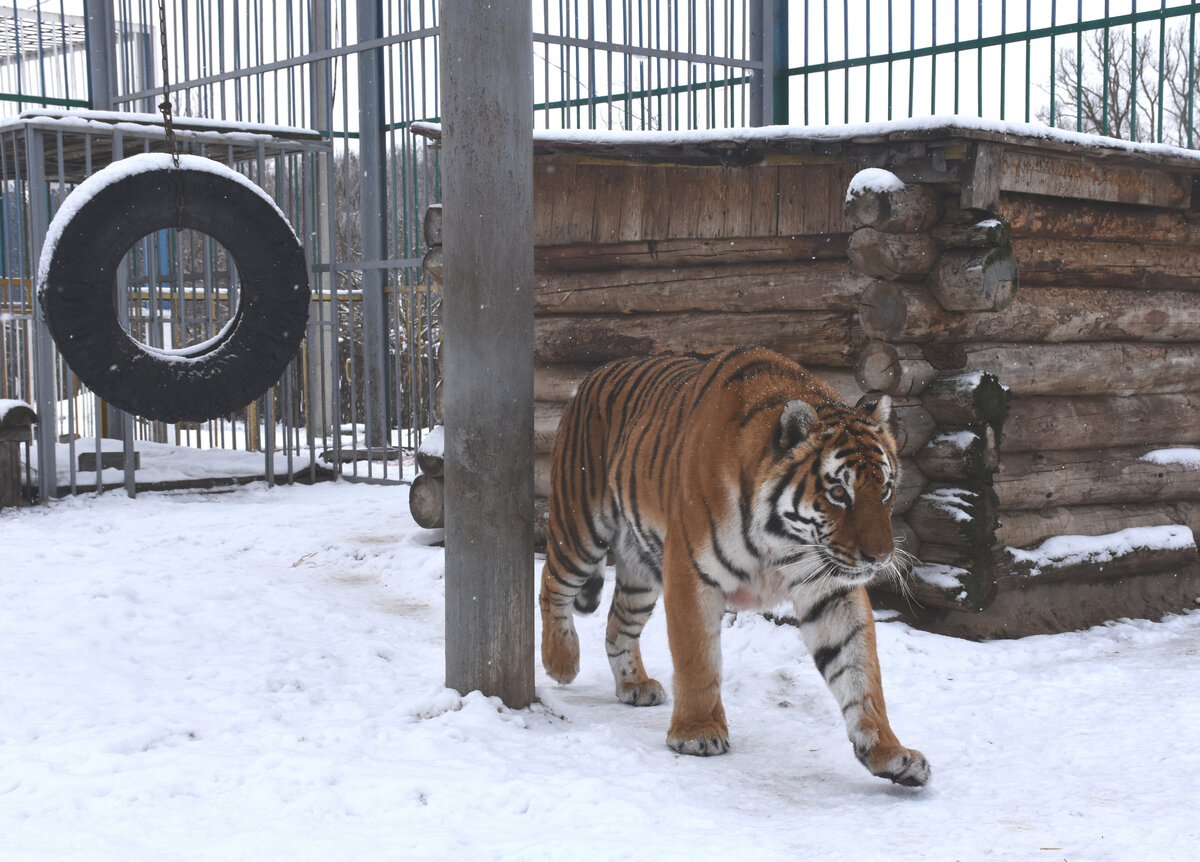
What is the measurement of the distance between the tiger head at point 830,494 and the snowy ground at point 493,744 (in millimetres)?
689

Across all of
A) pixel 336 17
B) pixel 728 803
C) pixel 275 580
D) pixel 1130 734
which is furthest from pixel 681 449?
pixel 336 17

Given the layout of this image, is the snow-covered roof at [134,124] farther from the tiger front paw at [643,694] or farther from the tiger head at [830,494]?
the tiger head at [830,494]

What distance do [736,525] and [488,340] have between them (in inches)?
40.1

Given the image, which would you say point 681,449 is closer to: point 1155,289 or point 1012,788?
point 1012,788

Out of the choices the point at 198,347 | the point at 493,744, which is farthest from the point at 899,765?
the point at 198,347

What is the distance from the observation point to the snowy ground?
120 inches

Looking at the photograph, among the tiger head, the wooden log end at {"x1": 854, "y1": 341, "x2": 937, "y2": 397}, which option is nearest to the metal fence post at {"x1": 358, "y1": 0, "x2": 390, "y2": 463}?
the wooden log end at {"x1": 854, "y1": 341, "x2": 937, "y2": 397}

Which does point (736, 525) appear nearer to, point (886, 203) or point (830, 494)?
point (830, 494)

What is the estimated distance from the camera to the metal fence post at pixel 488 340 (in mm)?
3996

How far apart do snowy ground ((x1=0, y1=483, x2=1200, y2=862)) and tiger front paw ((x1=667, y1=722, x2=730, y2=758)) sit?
0.19 ft

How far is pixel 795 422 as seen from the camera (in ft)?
11.9

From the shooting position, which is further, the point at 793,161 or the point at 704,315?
the point at 704,315

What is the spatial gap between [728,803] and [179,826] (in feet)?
4.77

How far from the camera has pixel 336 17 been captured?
10.4 m
